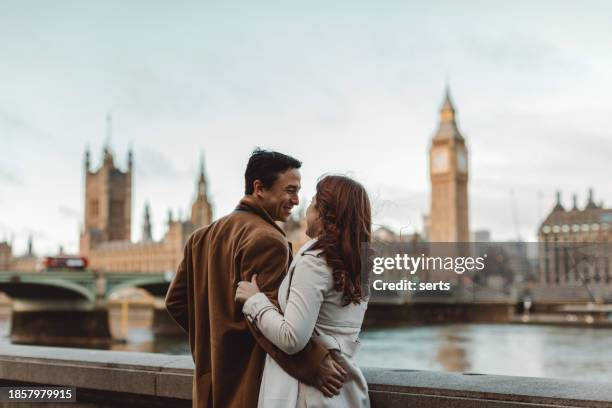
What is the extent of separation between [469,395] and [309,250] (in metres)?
0.85

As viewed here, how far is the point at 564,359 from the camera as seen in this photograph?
22.5 m

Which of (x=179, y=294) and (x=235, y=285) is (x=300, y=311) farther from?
(x=179, y=294)

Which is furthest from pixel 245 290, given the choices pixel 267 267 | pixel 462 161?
pixel 462 161

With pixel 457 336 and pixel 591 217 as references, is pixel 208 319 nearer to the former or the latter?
pixel 457 336

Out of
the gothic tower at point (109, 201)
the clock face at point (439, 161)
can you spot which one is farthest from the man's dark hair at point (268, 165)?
the gothic tower at point (109, 201)

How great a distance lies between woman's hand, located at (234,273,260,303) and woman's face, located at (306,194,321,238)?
0.23 metres

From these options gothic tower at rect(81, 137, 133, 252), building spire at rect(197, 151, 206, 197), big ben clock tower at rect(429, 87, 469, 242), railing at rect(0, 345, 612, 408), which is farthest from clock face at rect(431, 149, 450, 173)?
railing at rect(0, 345, 612, 408)

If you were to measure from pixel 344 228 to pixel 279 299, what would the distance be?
28 centimetres

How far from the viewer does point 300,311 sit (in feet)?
6.33

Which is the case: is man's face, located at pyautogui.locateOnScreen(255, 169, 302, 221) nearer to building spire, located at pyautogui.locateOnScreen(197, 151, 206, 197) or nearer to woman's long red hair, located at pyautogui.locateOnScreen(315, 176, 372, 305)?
woman's long red hair, located at pyautogui.locateOnScreen(315, 176, 372, 305)

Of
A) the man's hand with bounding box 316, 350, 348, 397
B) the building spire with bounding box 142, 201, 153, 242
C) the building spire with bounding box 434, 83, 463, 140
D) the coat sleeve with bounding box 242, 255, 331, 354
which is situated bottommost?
the man's hand with bounding box 316, 350, 348, 397

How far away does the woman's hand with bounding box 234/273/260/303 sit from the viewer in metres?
2.08

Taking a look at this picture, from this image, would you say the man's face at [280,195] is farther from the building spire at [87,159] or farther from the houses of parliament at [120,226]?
the building spire at [87,159]

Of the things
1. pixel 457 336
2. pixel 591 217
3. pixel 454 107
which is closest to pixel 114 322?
pixel 457 336
